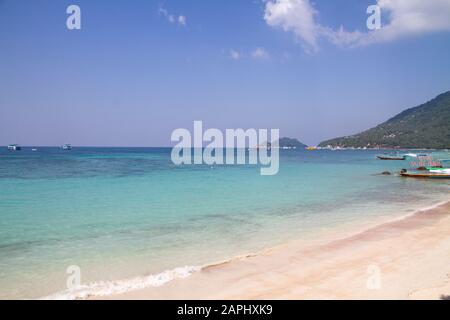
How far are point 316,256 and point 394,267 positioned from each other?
6.28ft

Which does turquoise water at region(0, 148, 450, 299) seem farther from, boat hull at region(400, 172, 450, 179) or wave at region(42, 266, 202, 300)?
boat hull at region(400, 172, 450, 179)

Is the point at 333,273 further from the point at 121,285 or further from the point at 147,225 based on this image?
the point at 147,225

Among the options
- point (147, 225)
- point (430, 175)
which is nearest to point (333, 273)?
point (147, 225)

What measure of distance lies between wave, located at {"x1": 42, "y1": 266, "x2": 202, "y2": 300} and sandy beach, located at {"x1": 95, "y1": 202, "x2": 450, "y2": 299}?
22 centimetres

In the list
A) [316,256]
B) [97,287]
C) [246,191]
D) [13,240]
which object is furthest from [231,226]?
[246,191]

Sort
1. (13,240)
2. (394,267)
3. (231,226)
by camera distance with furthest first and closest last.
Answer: (231,226) → (13,240) → (394,267)

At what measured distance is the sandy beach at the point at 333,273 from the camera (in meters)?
6.41

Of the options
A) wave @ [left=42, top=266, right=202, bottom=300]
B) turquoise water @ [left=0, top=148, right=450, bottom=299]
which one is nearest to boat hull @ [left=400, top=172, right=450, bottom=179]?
turquoise water @ [left=0, top=148, right=450, bottom=299]

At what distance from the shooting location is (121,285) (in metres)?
7.02

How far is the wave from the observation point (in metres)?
6.51

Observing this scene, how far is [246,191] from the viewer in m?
24.3
